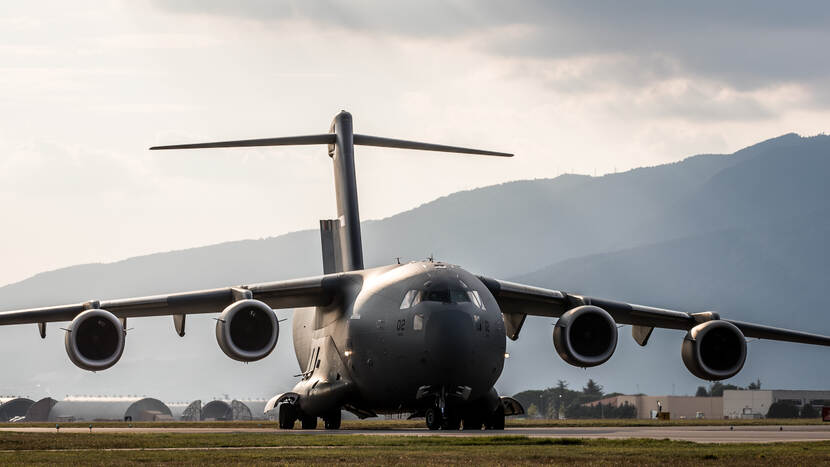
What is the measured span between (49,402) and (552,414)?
4657 cm

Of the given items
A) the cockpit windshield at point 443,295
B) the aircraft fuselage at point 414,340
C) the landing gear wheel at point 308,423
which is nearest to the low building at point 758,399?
the landing gear wheel at point 308,423

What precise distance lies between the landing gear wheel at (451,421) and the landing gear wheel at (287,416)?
229 inches

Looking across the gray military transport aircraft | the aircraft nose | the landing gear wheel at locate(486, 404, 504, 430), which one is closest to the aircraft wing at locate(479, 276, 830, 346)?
the gray military transport aircraft

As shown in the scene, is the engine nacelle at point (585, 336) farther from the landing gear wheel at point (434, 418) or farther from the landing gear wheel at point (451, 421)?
the landing gear wheel at point (434, 418)

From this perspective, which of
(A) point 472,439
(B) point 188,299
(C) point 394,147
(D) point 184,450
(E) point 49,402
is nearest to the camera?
(D) point 184,450

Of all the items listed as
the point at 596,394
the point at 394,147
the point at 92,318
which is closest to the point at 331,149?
the point at 394,147

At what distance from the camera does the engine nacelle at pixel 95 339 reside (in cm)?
3275

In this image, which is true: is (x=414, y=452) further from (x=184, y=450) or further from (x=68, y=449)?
(x=68, y=449)

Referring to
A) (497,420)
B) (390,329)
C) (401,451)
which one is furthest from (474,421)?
(401,451)

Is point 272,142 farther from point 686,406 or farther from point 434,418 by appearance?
point 686,406

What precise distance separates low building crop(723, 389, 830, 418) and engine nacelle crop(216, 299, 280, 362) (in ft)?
186

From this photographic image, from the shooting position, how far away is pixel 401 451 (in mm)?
20469

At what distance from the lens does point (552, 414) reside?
12269 cm

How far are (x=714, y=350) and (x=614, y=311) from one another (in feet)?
9.87
